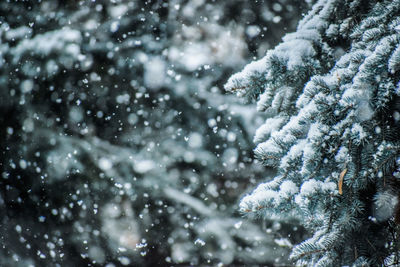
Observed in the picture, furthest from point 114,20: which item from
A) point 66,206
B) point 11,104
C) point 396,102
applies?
point 396,102

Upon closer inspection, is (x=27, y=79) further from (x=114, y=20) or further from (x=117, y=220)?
(x=117, y=220)

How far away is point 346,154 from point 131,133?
146 inches

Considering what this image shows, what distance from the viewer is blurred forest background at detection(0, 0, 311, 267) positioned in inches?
154

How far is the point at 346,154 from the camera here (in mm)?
1029

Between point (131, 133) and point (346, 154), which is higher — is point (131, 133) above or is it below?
above

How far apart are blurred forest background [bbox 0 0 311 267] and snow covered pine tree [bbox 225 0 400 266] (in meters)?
2.52

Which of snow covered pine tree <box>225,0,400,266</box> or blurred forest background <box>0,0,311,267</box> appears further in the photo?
blurred forest background <box>0,0,311,267</box>

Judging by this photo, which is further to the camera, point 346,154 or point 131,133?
point 131,133

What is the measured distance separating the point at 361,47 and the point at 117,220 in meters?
4.46

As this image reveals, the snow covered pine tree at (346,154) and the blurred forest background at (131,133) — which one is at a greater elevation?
the blurred forest background at (131,133)

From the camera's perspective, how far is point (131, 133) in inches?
169

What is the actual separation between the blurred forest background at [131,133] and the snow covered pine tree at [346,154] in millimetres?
2521

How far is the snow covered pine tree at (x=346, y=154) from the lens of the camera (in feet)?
3.26

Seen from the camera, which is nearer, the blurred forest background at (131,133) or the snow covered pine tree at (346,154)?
the snow covered pine tree at (346,154)
